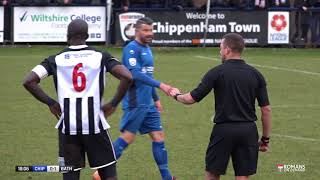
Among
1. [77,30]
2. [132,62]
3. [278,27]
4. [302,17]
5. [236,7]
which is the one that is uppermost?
[236,7]

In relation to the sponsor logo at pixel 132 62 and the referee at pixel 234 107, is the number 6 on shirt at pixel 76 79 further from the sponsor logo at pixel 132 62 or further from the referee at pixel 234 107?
the sponsor logo at pixel 132 62

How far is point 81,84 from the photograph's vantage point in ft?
26.5

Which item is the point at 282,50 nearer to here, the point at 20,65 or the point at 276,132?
the point at 20,65

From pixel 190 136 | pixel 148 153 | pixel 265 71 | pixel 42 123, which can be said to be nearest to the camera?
pixel 148 153

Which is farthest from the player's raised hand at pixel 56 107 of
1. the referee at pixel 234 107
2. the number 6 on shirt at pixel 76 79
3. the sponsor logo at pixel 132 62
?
the sponsor logo at pixel 132 62

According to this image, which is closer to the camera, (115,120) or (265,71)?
(115,120)

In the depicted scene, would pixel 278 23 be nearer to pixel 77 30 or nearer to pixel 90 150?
pixel 90 150

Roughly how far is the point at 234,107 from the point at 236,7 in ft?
78.3

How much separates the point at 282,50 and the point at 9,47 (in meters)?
10.1

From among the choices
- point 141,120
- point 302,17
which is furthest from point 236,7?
point 141,120

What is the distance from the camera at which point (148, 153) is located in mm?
13062

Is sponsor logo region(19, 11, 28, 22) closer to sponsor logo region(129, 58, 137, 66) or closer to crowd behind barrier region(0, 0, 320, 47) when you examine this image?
crowd behind barrier region(0, 0, 320, 47)

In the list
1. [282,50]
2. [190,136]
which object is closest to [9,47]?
[282,50]

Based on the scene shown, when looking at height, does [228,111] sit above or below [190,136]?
above
